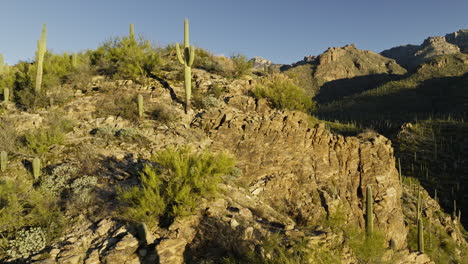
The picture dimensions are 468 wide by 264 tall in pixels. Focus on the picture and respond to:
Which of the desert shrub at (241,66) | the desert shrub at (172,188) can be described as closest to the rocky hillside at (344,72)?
the desert shrub at (241,66)

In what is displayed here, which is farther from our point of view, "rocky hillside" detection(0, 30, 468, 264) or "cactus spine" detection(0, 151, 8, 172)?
"cactus spine" detection(0, 151, 8, 172)

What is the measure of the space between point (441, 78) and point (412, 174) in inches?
2254

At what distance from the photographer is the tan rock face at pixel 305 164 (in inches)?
336

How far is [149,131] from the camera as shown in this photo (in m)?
9.27

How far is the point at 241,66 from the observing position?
14.3 meters

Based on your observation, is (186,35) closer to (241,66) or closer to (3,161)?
(241,66)

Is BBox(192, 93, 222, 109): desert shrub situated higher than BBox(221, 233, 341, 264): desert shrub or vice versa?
BBox(192, 93, 222, 109): desert shrub

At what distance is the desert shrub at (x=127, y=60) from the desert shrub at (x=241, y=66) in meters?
3.91

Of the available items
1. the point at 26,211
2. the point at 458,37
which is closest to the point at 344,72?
the point at 458,37

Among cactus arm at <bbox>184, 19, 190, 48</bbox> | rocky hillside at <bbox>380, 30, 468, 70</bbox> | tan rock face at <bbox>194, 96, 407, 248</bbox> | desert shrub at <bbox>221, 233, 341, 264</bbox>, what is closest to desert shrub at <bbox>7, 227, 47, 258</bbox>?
desert shrub at <bbox>221, 233, 341, 264</bbox>

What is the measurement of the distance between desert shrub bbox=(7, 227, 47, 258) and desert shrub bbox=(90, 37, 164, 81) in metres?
8.38

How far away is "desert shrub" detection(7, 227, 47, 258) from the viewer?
4.83 metres

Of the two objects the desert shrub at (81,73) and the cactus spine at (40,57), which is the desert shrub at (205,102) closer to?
the desert shrub at (81,73)

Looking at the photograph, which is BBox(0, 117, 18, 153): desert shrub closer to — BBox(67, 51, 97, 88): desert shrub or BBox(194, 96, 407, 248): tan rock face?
BBox(67, 51, 97, 88): desert shrub
